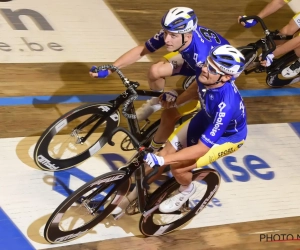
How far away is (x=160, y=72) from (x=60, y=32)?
2.54 m

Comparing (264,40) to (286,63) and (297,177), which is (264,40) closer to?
(286,63)

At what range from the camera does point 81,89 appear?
6.68 metres

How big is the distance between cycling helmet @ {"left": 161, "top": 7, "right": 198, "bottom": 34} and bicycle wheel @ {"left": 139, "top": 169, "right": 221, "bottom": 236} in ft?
4.00

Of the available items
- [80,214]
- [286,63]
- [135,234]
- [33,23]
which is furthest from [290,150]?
[33,23]

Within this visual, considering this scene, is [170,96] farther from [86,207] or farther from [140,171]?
[86,207]

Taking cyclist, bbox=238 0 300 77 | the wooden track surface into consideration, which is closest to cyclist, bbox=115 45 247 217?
the wooden track surface

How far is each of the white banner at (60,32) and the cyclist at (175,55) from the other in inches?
78.0

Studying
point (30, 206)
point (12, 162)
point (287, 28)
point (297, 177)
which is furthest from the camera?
point (287, 28)

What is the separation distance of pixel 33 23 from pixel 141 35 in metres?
1.47

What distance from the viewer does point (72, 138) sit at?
5.55 m

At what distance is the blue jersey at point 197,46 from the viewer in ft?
16.3

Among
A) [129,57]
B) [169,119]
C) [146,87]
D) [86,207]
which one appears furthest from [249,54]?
[86,207]

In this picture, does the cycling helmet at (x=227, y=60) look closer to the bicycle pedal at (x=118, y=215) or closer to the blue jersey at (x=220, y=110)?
the blue jersey at (x=220, y=110)

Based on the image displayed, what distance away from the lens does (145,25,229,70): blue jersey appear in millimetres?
4961
